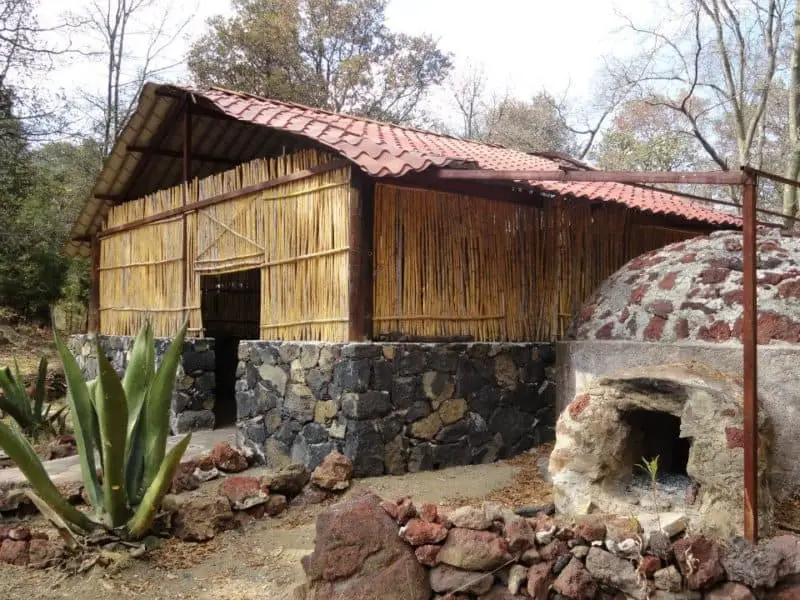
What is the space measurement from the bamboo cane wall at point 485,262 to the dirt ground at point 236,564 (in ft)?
4.35

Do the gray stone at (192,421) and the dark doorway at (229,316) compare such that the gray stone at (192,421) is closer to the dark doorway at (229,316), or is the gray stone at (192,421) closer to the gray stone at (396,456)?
the dark doorway at (229,316)

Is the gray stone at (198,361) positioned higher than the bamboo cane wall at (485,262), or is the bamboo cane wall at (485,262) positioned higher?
the bamboo cane wall at (485,262)

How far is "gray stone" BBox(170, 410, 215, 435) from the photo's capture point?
762cm

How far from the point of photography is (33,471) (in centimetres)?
381

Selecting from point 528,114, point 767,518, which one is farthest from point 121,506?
point 528,114

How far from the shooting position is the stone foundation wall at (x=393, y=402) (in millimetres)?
5387

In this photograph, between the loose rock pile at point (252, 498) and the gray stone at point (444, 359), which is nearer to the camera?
the loose rock pile at point (252, 498)

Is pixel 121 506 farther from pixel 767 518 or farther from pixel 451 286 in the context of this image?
pixel 767 518

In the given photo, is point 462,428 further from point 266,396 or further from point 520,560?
point 520,560

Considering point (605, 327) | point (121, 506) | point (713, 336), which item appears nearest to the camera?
point (121, 506)

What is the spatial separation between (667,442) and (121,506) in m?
3.61

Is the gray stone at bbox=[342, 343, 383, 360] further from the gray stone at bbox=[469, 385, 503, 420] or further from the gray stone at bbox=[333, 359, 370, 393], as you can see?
the gray stone at bbox=[469, 385, 503, 420]

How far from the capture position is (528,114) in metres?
24.8

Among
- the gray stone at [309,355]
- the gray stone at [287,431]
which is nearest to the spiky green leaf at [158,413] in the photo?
the gray stone at [309,355]
